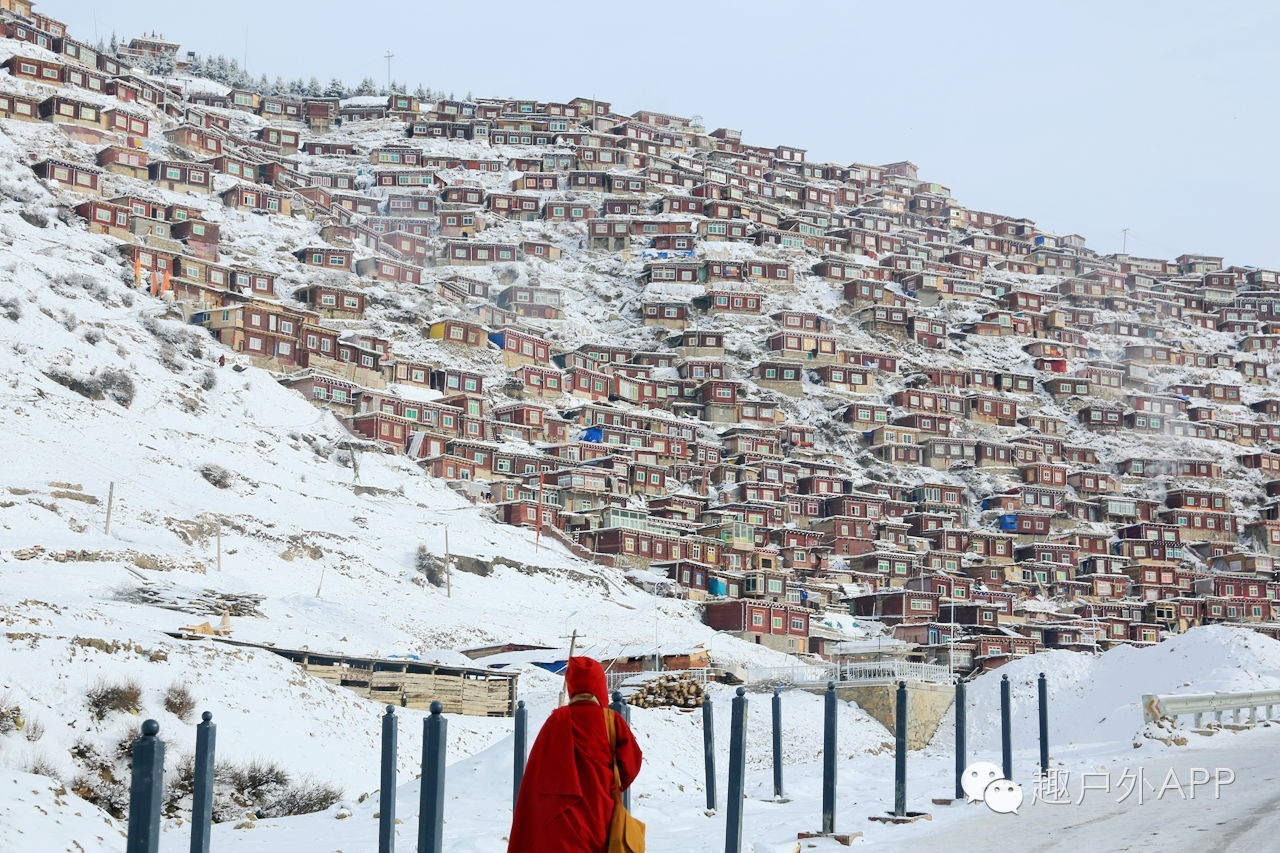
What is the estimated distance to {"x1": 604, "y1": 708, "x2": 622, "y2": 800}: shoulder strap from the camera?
8.78 m

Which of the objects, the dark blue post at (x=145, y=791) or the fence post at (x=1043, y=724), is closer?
the dark blue post at (x=145, y=791)

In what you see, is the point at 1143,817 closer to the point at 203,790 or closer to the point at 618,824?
the point at 618,824

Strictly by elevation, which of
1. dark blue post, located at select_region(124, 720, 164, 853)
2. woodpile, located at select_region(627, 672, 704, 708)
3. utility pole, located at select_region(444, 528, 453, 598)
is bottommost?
woodpile, located at select_region(627, 672, 704, 708)

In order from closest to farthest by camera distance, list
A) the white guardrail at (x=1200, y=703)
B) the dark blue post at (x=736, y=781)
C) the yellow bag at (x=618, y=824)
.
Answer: the yellow bag at (x=618, y=824)
the dark blue post at (x=736, y=781)
the white guardrail at (x=1200, y=703)

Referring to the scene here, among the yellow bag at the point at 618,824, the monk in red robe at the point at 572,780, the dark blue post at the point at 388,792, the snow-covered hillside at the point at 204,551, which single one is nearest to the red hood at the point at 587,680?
the monk in red robe at the point at 572,780

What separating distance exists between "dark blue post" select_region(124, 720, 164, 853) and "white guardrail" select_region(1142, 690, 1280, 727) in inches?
751

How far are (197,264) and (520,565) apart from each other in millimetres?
44777

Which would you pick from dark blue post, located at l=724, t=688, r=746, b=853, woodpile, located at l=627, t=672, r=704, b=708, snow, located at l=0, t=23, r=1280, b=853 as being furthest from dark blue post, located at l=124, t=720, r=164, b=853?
woodpile, located at l=627, t=672, r=704, b=708

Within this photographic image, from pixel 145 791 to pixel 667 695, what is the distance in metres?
28.9

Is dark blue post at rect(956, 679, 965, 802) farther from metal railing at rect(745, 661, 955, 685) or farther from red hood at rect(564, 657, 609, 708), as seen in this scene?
metal railing at rect(745, 661, 955, 685)

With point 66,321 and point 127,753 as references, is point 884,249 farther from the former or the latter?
point 127,753

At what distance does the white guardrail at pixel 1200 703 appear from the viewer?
25.0 meters

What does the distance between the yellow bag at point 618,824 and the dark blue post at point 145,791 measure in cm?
390

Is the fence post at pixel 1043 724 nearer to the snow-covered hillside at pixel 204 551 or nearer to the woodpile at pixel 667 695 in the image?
the snow-covered hillside at pixel 204 551
